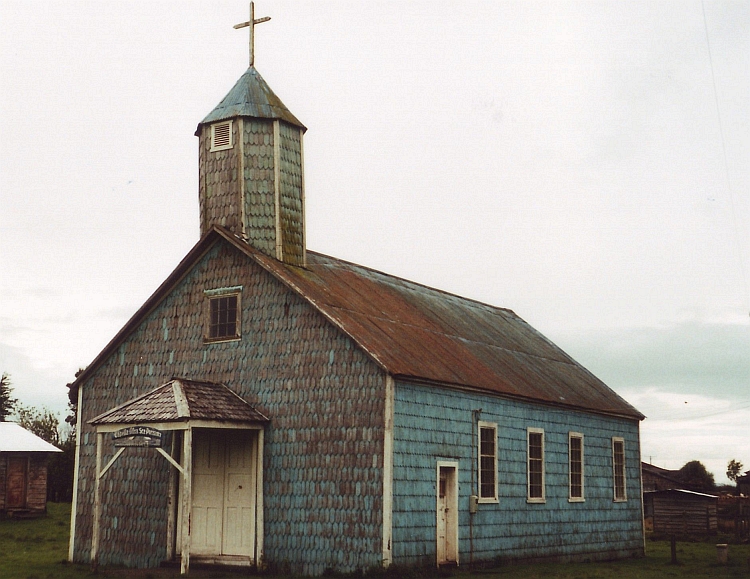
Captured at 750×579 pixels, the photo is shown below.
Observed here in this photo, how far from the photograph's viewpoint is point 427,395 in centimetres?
2095

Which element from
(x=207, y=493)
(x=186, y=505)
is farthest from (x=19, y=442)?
(x=186, y=505)

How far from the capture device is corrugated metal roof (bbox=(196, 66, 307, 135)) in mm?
23828

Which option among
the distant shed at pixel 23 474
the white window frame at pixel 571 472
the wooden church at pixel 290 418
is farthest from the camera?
the distant shed at pixel 23 474

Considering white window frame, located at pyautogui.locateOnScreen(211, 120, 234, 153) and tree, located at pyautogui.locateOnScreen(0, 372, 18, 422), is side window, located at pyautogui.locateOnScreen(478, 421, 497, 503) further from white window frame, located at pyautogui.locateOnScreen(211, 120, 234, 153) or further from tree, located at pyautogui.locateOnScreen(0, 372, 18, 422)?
tree, located at pyautogui.locateOnScreen(0, 372, 18, 422)

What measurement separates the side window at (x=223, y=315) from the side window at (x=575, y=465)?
988 cm

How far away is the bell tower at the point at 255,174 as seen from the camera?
23.2 metres

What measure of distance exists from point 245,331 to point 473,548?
6.75m

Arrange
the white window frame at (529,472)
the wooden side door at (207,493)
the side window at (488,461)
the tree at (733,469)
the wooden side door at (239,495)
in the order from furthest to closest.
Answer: the tree at (733,469)
the white window frame at (529,472)
the side window at (488,461)
the wooden side door at (207,493)
the wooden side door at (239,495)

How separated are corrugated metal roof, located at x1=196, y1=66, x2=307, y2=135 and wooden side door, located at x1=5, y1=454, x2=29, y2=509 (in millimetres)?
22320

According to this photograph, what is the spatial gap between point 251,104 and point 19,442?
23.9 meters

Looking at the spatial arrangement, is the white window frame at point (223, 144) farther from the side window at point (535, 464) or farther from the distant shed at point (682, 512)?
the distant shed at point (682, 512)

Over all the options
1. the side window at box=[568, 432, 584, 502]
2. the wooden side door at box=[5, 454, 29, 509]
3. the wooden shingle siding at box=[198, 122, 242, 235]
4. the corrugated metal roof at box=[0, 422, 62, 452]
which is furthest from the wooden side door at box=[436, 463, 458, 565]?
the wooden side door at box=[5, 454, 29, 509]

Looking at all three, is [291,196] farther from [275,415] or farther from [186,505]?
[186,505]

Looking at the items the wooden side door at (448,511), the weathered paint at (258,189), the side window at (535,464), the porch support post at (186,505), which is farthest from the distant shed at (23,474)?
the wooden side door at (448,511)
